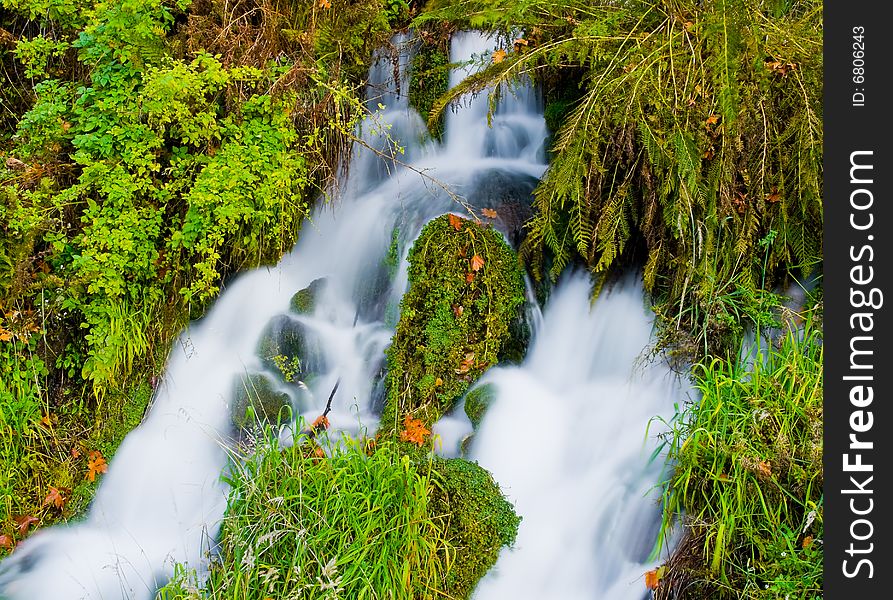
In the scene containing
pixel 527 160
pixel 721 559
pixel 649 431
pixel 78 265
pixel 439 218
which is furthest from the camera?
pixel 527 160

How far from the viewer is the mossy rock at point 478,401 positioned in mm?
3879

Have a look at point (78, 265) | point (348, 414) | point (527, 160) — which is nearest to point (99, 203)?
point (78, 265)

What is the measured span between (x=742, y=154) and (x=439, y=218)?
163cm

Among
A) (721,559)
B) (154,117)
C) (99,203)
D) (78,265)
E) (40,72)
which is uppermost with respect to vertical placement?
(40,72)

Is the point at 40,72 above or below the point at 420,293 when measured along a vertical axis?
above

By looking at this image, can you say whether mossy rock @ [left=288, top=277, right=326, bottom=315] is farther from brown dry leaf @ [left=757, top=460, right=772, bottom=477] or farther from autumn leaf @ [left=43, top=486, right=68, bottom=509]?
brown dry leaf @ [left=757, top=460, right=772, bottom=477]

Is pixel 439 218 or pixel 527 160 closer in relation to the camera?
pixel 439 218

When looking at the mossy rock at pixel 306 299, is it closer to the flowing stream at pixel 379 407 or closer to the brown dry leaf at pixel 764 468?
the flowing stream at pixel 379 407

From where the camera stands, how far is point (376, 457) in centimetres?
346

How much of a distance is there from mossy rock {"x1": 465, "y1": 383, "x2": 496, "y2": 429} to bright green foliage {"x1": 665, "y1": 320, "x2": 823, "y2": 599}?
0.97 meters

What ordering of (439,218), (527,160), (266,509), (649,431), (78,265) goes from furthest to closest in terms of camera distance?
(527,160)
(439,218)
(78,265)
(649,431)
(266,509)

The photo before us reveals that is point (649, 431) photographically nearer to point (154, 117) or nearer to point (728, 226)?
point (728, 226)

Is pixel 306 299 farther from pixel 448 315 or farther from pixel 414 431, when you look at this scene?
pixel 414 431

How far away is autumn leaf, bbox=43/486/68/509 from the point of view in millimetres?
3820
